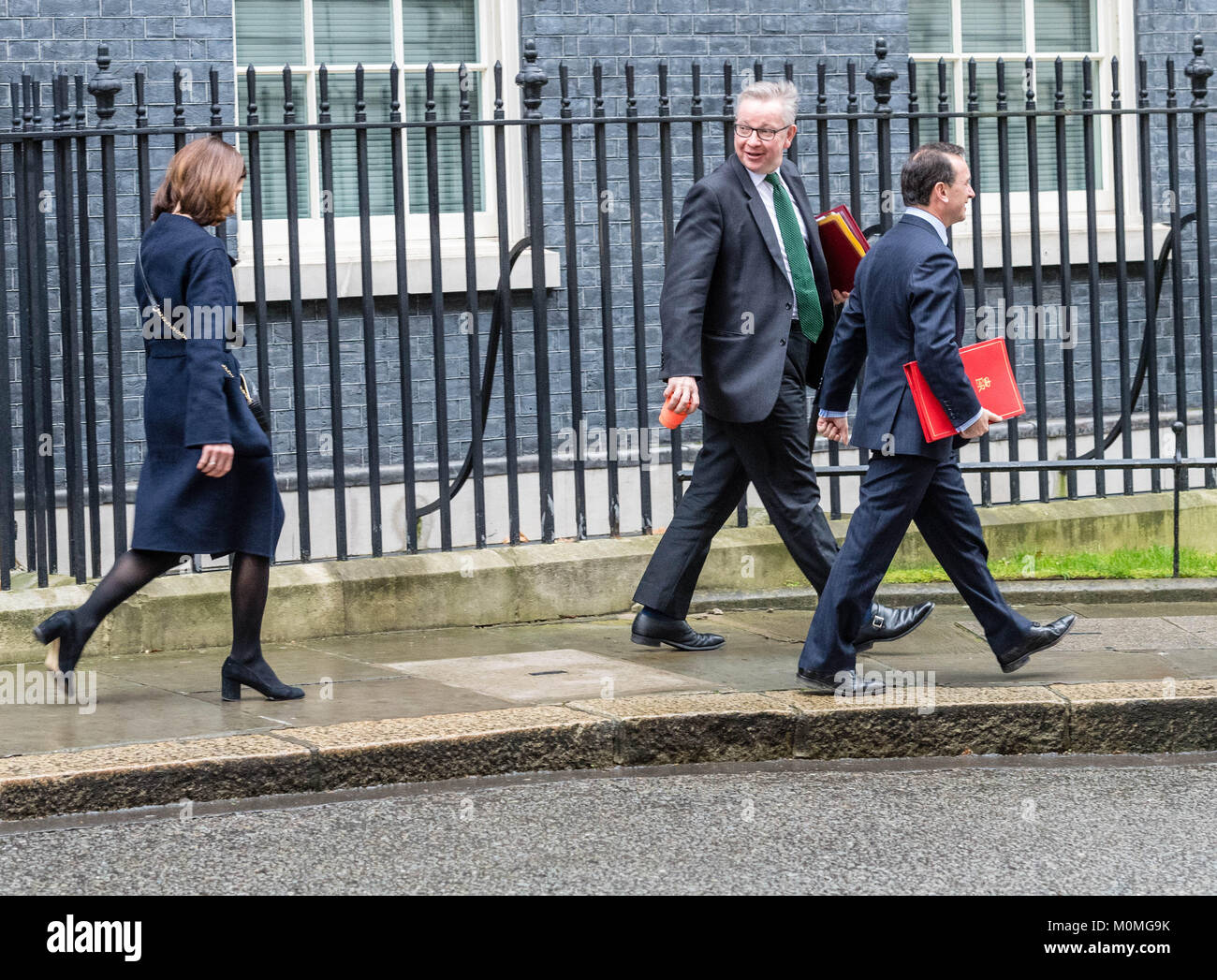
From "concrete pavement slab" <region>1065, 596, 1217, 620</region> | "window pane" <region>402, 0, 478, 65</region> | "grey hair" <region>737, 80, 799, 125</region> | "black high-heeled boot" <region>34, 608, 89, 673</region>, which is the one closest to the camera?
"black high-heeled boot" <region>34, 608, 89, 673</region>

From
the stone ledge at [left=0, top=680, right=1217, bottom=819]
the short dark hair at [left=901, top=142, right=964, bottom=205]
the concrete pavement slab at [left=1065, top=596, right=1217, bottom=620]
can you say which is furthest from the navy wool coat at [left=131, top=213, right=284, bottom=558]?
the concrete pavement slab at [left=1065, top=596, right=1217, bottom=620]

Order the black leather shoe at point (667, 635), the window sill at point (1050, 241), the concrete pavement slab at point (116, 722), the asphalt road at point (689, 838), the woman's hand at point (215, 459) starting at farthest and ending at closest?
the window sill at point (1050, 241) → the black leather shoe at point (667, 635) → the woman's hand at point (215, 459) → the concrete pavement slab at point (116, 722) → the asphalt road at point (689, 838)

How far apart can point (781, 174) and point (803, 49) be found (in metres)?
3.56

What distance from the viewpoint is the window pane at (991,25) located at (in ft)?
34.9

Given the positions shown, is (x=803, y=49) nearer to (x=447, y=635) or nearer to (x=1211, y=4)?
(x=1211, y=4)

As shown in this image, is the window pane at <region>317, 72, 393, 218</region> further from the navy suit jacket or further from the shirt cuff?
the shirt cuff

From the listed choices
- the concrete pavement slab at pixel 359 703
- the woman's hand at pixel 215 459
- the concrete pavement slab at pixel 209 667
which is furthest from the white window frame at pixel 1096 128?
the woman's hand at pixel 215 459

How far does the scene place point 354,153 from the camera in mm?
9578

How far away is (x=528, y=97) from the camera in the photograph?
7625mm

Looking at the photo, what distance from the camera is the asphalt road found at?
4.39 m

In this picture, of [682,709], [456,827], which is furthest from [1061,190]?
[456,827]

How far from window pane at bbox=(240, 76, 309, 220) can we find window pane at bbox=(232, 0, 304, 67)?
0.44 feet

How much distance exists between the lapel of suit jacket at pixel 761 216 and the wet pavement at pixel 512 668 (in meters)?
1.48

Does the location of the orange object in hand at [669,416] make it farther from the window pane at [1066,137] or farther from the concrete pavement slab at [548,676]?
the window pane at [1066,137]
